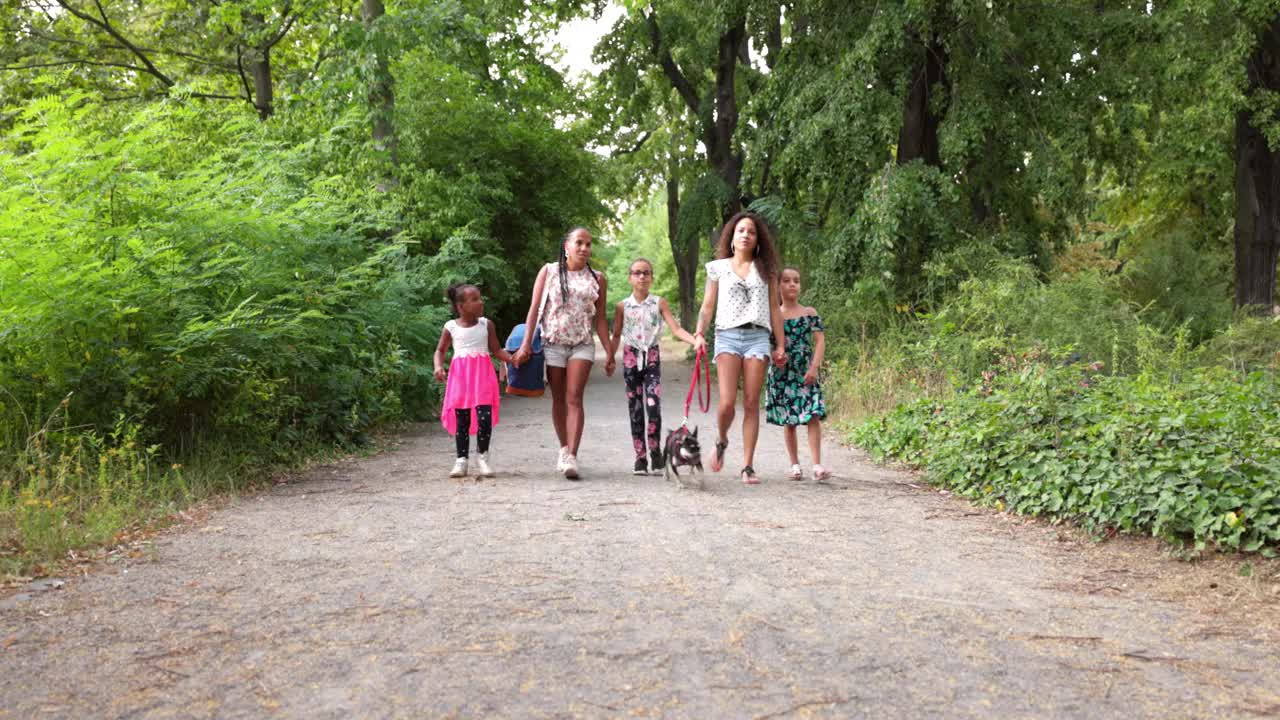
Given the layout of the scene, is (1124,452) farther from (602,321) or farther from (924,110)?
(924,110)

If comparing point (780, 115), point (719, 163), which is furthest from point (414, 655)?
point (719, 163)

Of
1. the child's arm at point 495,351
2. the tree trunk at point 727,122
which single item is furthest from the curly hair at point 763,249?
the tree trunk at point 727,122

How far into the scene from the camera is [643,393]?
8.70m

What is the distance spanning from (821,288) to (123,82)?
67.0 ft

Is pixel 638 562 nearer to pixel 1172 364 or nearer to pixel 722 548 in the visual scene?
pixel 722 548

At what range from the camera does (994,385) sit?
9.24 m

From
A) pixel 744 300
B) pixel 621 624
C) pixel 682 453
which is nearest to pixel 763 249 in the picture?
pixel 744 300

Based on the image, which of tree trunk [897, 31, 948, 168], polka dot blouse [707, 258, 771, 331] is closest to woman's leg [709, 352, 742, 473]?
polka dot blouse [707, 258, 771, 331]

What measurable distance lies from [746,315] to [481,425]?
8.19ft

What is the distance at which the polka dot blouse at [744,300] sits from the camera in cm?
827

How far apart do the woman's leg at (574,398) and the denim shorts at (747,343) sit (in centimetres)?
116

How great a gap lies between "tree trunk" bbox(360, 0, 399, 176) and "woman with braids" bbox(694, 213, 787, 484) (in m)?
10.4

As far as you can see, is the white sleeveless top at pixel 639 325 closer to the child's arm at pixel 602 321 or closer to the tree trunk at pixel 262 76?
the child's arm at pixel 602 321

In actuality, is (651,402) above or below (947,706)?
above
